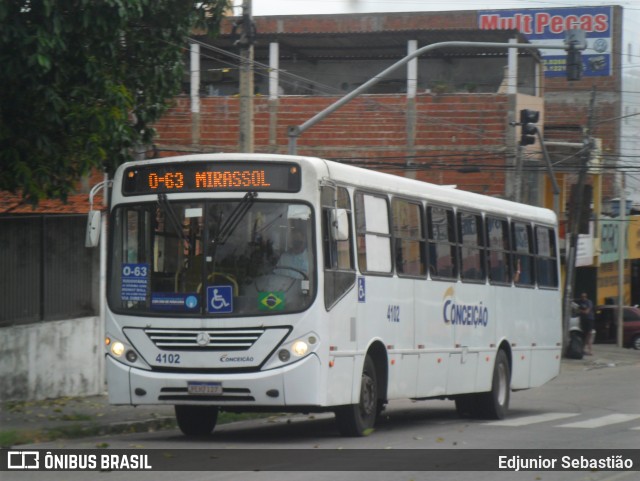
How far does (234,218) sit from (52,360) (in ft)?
22.1

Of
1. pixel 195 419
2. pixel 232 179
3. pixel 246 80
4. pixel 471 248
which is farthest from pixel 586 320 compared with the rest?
pixel 232 179

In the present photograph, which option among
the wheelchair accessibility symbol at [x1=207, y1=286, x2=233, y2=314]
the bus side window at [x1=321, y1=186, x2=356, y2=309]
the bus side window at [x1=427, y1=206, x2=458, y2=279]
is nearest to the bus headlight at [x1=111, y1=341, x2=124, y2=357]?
the wheelchair accessibility symbol at [x1=207, y1=286, x2=233, y2=314]

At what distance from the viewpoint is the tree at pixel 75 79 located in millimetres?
13141

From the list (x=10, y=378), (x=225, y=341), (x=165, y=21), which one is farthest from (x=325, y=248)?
(x=10, y=378)

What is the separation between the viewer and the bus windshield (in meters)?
12.2

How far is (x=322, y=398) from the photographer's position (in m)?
12.1

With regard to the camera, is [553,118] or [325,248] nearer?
[325,248]

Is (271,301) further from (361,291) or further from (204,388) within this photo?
(361,291)

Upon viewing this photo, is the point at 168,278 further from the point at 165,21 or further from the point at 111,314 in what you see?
the point at 165,21

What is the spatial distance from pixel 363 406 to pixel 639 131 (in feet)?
171

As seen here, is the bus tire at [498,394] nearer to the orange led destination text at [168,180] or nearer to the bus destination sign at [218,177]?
the bus destination sign at [218,177]

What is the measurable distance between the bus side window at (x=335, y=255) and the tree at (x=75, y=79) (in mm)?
3135

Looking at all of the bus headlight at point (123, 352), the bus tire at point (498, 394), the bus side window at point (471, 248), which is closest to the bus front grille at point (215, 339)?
the bus headlight at point (123, 352)

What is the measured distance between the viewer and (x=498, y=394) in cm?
1800
